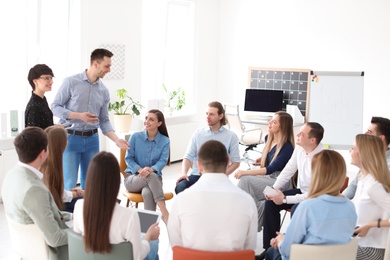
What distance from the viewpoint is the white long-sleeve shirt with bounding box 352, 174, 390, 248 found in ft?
10.6

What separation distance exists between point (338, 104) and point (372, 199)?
4.84 m

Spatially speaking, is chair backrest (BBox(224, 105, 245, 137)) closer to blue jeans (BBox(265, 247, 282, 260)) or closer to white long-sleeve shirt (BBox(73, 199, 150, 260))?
blue jeans (BBox(265, 247, 282, 260))

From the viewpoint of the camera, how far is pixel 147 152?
4879 mm

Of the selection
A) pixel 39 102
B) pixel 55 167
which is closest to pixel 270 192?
pixel 55 167

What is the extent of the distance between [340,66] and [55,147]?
568 cm

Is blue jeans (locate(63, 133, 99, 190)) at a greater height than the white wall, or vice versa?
the white wall

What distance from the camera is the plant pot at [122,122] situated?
23.5 feet

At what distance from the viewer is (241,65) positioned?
9070 mm

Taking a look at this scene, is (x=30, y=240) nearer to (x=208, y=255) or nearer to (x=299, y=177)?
(x=208, y=255)

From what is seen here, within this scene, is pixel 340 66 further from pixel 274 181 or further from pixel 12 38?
pixel 12 38

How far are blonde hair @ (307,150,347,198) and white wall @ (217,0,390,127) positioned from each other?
526 cm

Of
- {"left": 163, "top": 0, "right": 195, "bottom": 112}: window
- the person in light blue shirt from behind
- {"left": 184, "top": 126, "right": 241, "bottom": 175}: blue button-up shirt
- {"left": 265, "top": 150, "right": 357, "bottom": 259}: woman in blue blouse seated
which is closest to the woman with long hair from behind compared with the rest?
{"left": 265, "top": 150, "right": 357, "bottom": 259}: woman in blue blouse seated

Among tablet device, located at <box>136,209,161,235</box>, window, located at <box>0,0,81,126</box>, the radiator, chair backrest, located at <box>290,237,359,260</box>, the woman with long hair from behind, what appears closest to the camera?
chair backrest, located at <box>290,237,359,260</box>

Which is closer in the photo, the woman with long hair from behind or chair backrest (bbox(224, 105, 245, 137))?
the woman with long hair from behind
